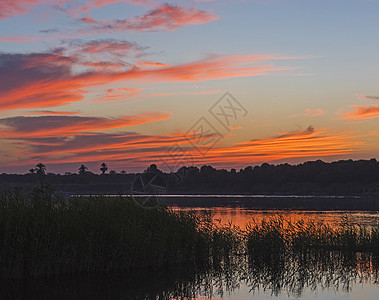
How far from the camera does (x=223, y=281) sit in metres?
21.9

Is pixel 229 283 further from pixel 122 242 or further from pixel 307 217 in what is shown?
pixel 307 217

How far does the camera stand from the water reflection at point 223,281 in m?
19.7

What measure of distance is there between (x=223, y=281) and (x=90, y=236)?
644 centimetres

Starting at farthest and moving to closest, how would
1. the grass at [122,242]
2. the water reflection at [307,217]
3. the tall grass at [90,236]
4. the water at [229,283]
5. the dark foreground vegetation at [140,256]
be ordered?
the water reflection at [307,217], the grass at [122,242], the tall grass at [90,236], the dark foreground vegetation at [140,256], the water at [229,283]

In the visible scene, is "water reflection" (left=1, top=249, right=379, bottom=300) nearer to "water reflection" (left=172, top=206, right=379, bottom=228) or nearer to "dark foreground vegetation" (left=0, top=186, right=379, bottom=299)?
"dark foreground vegetation" (left=0, top=186, right=379, bottom=299)

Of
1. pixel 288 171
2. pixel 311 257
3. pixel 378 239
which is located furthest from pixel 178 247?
pixel 288 171

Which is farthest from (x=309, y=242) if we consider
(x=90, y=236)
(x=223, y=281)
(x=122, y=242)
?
(x=90, y=236)

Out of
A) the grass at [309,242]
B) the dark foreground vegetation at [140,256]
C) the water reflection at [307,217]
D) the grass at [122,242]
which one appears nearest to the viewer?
the dark foreground vegetation at [140,256]

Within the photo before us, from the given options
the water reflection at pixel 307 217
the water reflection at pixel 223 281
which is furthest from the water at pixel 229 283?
the water reflection at pixel 307 217

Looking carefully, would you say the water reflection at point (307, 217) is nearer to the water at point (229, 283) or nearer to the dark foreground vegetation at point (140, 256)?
the dark foreground vegetation at point (140, 256)

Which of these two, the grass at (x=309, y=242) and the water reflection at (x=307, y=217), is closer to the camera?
the grass at (x=309, y=242)

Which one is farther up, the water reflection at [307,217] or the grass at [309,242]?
the grass at [309,242]

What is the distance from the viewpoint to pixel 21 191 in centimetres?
2370

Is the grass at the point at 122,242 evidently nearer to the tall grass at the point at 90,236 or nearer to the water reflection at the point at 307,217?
the tall grass at the point at 90,236
